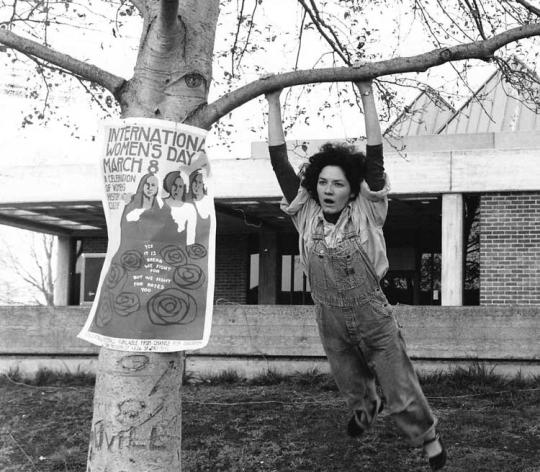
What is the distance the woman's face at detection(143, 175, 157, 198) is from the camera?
374 centimetres

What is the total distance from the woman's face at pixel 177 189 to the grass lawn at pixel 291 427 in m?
2.89

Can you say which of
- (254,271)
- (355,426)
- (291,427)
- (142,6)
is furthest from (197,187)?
(254,271)

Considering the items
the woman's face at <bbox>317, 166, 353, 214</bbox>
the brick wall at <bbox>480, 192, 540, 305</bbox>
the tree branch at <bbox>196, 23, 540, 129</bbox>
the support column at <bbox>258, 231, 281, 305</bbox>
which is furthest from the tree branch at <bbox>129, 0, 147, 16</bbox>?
the support column at <bbox>258, 231, 281, 305</bbox>

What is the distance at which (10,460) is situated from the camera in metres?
6.27

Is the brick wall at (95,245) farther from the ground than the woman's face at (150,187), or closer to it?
farther from the ground

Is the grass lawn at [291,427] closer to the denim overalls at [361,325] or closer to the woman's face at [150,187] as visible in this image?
the denim overalls at [361,325]

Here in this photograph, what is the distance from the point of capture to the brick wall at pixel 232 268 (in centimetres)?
2241

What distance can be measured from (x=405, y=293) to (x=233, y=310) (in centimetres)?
1342

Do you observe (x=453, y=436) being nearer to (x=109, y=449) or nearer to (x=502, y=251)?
(x=109, y=449)

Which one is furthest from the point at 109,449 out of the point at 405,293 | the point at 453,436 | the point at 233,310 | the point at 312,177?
the point at 405,293

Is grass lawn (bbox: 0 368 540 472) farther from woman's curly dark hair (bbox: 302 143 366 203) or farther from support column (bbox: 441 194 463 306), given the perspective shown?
support column (bbox: 441 194 463 306)

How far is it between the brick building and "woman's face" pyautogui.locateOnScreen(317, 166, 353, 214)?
14.2 ft

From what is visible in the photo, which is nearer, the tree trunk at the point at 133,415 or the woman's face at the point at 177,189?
the tree trunk at the point at 133,415

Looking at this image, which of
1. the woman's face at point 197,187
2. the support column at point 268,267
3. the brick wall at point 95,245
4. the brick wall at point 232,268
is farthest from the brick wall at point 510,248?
the brick wall at point 95,245
